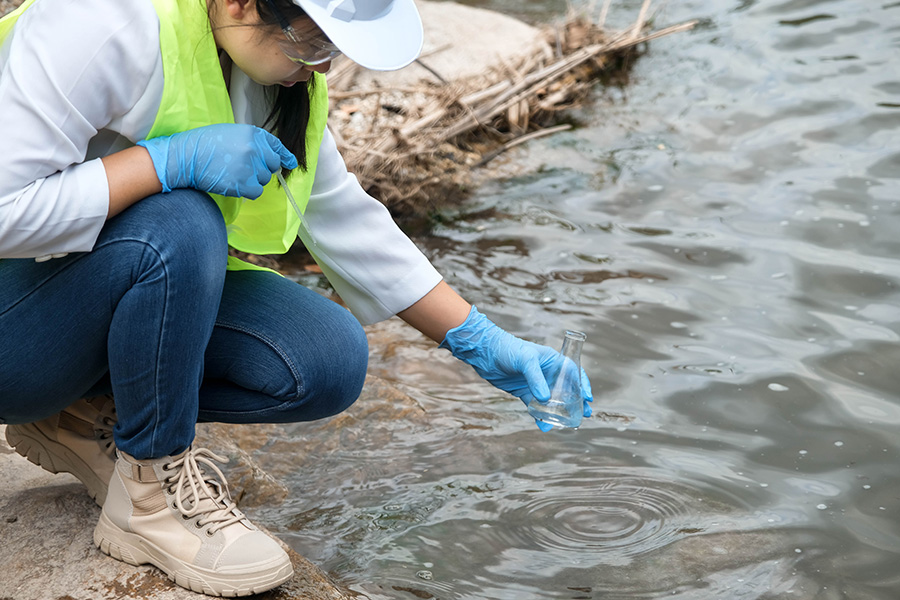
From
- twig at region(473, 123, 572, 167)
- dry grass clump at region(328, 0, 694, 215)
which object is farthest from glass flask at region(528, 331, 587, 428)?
twig at region(473, 123, 572, 167)

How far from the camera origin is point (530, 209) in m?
4.70

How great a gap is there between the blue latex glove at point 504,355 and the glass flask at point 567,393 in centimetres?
2

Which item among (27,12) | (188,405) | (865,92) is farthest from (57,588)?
(865,92)

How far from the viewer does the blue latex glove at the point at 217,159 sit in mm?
1666

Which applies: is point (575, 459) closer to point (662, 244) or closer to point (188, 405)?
point (188, 405)

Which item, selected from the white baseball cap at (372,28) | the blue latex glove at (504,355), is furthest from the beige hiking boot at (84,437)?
the white baseball cap at (372,28)

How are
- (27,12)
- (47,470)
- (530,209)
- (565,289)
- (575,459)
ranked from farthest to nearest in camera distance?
(530,209)
(565,289)
(575,459)
(47,470)
(27,12)

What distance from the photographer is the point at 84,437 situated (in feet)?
6.57

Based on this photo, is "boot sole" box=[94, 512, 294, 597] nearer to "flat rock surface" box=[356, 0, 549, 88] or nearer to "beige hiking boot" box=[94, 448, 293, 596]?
"beige hiking boot" box=[94, 448, 293, 596]

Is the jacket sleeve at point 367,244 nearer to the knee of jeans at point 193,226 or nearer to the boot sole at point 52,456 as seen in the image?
the knee of jeans at point 193,226

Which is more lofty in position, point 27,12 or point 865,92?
point 27,12

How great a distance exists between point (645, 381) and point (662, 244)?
1.17 meters

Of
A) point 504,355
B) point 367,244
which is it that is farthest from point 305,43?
point 504,355

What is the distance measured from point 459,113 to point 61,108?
12.3 ft
